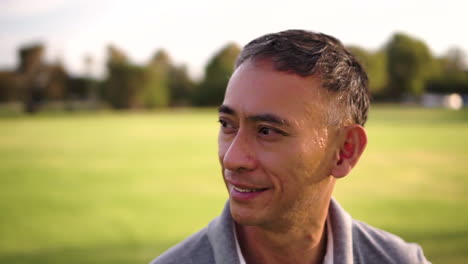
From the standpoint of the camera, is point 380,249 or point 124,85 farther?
point 124,85

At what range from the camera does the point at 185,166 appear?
373 inches

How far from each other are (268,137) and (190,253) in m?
0.47

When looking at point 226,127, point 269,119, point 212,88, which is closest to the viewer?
point 269,119

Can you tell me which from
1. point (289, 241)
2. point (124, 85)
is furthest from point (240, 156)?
point (124, 85)

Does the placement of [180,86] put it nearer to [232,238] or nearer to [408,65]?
[408,65]

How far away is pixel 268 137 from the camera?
1.33 m

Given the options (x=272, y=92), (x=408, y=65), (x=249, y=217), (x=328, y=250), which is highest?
(x=272, y=92)

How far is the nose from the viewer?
1313mm

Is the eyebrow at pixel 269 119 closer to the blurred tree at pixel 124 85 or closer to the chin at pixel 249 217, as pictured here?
the chin at pixel 249 217

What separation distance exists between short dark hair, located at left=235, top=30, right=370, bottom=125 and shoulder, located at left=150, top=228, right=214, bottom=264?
609mm

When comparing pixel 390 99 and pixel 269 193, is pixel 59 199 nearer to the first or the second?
pixel 269 193

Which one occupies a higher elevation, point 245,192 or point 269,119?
point 269,119

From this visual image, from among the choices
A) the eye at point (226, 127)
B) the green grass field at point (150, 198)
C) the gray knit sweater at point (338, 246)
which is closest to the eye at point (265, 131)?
the eye at point (226, 127)

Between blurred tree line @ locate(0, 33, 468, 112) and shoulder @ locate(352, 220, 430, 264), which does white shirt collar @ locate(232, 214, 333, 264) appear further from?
blurred tree line @ locate(0, 33, 468, 112)
